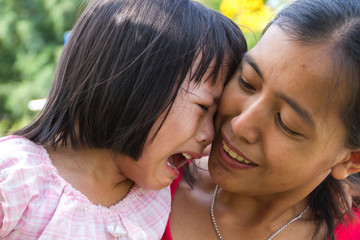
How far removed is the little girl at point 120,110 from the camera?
64.2 inches

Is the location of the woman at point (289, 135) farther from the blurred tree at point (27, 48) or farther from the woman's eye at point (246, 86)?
the blurred tree at point (27, 48)

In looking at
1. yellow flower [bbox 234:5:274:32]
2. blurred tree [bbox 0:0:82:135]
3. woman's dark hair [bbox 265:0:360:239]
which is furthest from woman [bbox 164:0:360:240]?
blurred tree [bbox 0:0:82:135]

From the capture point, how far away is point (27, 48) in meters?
5.01

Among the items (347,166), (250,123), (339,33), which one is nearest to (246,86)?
(250,123)

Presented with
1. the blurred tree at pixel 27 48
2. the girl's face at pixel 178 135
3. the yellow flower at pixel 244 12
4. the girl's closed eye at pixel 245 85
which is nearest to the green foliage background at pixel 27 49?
the blurred tree at pixel 27 48

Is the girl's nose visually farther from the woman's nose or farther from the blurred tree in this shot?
the blurred tree

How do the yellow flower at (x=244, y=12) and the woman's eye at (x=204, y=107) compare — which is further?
the yellow flower at (x=244, y=12)

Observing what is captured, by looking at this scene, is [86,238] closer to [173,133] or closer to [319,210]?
[173,133]

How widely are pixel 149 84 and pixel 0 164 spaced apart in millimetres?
551

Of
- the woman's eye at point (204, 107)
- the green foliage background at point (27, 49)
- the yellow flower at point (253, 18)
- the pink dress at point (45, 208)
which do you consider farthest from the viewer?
the green foliage background at point (27, 49)

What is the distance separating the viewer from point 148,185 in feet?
5.71

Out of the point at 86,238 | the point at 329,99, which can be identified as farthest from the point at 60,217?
the point at 329,99

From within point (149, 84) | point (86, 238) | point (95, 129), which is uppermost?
point (149, 84)

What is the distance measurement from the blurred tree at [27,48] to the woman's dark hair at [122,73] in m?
3.04
